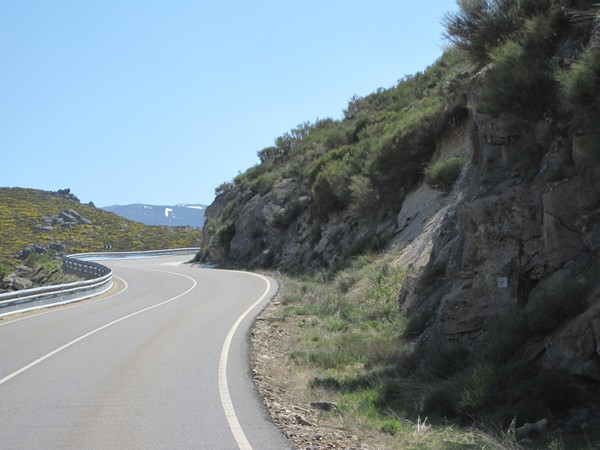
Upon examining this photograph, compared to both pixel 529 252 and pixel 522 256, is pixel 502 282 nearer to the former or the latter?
pixel 522 256

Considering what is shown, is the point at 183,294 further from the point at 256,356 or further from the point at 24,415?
the point at 24,415

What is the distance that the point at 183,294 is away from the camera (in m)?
27.9

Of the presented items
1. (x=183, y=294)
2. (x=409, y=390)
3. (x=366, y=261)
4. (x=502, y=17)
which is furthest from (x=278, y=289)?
(x=409, y=390)

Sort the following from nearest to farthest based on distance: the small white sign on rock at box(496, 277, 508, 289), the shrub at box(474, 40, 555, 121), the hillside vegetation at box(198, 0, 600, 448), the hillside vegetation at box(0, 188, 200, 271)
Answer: the hillside vegetation at box(198, 0, 600, 448)
the small white sign on rock at box(496, 277, 508, 289)
the shrub at box(474, 40, 555, 121)
the hillside vegetation at box(0, 188, 200, 271)

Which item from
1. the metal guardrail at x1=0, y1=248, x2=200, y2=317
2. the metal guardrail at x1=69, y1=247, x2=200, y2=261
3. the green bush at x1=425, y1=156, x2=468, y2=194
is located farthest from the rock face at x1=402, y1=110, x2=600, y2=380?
the metal guardrail at x1=69, y1=247, x2=200, y2=261

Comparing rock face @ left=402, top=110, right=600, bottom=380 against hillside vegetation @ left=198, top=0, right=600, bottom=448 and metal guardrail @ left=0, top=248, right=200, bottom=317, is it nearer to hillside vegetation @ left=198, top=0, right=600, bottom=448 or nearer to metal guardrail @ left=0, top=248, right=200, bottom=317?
hillside vegetation @ left=198, top=0, right=600, bottom=448

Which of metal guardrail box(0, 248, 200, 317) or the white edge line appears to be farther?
metal guardrail box(0, 248, 200, 317)

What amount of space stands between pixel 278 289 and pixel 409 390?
19041mm

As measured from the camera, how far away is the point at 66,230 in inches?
3145

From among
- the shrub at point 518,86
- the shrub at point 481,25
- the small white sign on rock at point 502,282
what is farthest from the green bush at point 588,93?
the shrub at point 481,25

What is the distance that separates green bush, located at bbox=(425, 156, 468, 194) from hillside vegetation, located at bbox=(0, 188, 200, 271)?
1780 inches

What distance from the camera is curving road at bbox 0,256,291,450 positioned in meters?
7.11

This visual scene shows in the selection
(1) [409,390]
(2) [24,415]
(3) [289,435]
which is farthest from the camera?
(1) [409,390]

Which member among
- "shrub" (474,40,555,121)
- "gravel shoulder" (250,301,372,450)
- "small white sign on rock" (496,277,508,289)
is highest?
"shrub" (474,40,555,121)
